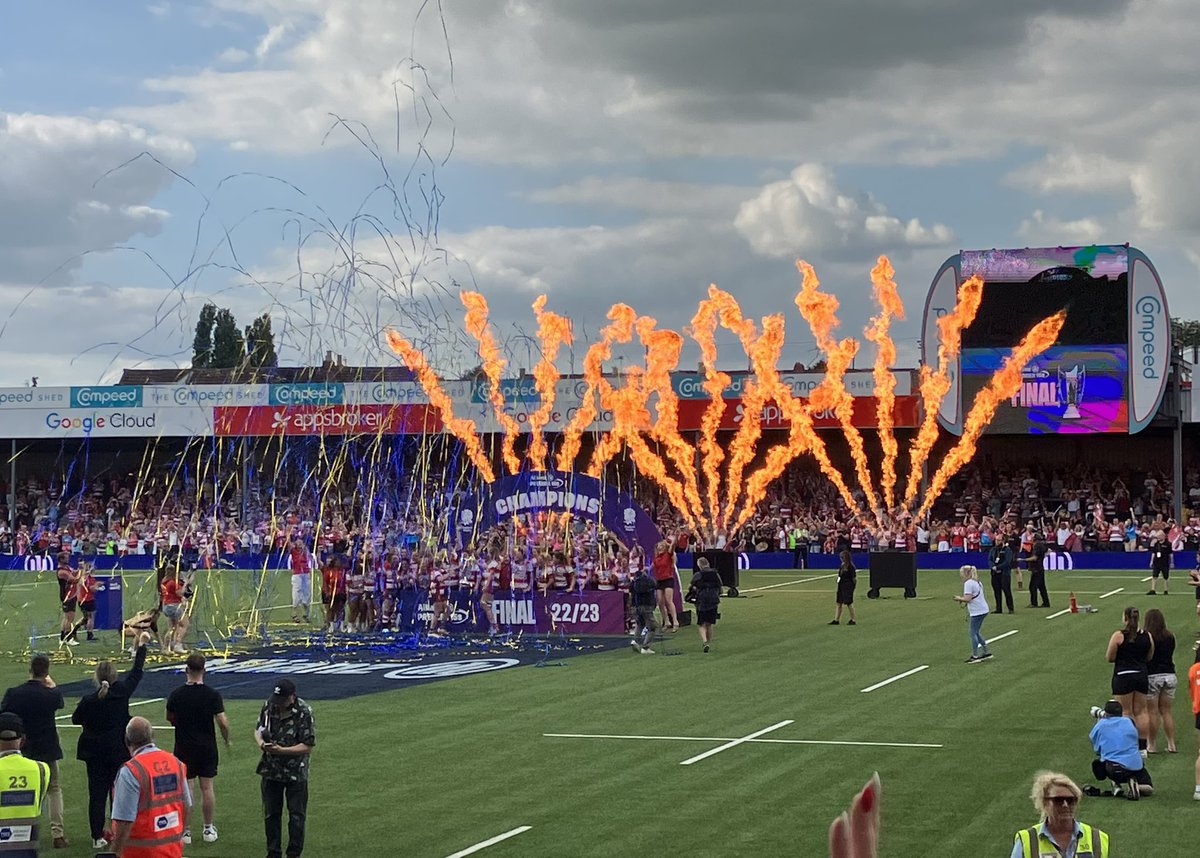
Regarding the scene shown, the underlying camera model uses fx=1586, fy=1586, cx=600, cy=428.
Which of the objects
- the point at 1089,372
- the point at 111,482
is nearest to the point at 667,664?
the point at 1089,372

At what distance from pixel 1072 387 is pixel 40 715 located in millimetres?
47465

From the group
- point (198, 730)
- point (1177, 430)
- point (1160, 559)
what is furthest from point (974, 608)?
point (1177, 430)

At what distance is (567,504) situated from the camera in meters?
33.6

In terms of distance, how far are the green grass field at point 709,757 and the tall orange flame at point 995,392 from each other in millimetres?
27435

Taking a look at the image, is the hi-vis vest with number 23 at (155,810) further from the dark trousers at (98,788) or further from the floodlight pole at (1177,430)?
the floodlight pole at (1177,430)

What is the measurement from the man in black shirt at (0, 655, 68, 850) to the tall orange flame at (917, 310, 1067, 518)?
44.3 meters

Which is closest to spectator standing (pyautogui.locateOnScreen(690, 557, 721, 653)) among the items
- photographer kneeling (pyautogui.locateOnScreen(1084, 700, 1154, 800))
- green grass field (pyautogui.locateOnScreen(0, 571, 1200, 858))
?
green grass field (pyautogui.locateOnScreen(0, 571, 1200, 858))

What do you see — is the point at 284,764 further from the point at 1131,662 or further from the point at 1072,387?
the point at 1072,387

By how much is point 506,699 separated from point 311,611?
17.9 m

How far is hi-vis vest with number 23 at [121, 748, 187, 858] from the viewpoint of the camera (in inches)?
400

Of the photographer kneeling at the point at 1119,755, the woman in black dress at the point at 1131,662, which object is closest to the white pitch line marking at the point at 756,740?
the woman in black dress at the point at 1131,662

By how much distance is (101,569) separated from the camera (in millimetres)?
57094

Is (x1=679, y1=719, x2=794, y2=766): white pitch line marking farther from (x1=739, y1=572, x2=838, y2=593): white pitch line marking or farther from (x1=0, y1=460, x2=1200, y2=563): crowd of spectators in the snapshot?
(x1=0, y1=460, x2=1200, y2=563): crowd of spectators

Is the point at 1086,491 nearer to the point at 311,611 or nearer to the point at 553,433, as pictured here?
the point at 553,433
